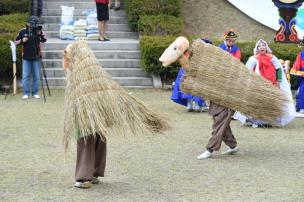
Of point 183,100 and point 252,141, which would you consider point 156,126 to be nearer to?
point 252,141

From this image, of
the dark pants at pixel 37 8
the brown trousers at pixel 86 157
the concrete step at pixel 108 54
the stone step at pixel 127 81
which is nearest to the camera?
the brown trousers at pixel 86 157

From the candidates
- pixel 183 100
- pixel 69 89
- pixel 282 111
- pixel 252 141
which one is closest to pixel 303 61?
pixel 183 100

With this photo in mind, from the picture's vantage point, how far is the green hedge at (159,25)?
18547 mm

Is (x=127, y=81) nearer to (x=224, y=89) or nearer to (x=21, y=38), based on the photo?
(x=21, y=38)

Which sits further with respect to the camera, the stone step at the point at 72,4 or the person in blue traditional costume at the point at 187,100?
the stone step at the point at 72,4

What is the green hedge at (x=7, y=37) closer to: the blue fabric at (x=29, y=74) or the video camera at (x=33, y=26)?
the blue fabric at (x=29, y=74)

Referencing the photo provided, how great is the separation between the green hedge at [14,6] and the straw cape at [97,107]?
11.6 metres

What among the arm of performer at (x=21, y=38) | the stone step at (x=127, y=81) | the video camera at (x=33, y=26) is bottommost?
the stone step at (x=127, y=81)

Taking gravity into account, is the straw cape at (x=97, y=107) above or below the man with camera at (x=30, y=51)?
above

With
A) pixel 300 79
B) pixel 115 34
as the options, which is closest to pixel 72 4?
pixel 115 34

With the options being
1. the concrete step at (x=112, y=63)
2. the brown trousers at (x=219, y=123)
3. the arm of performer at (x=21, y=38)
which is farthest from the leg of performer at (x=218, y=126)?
the concrete step at (x=112, y=63)

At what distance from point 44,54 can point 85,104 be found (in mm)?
9930

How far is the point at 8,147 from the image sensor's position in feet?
34.7

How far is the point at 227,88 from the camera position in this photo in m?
9.76
